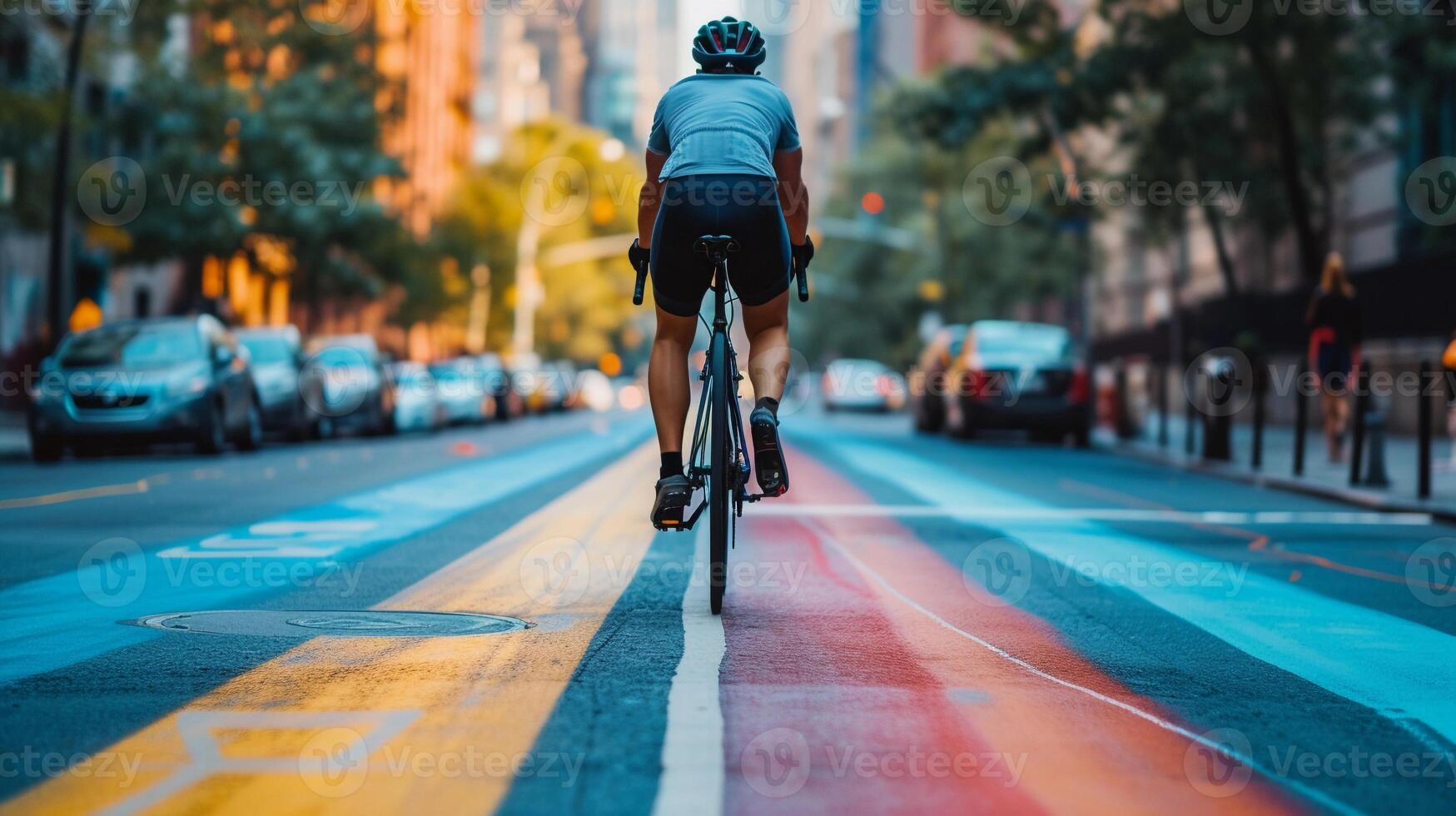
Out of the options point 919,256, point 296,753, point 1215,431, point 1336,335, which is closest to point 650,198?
point 296,753

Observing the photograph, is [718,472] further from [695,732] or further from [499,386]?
[499,386]

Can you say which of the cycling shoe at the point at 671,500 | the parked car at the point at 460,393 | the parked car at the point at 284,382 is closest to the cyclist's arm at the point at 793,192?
the cycling shoe at the point at 671,500

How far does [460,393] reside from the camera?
37344 millimetres

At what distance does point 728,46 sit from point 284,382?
1918cm

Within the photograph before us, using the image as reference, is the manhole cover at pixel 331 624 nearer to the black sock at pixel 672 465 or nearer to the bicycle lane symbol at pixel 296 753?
the black sock at pixel 672 465

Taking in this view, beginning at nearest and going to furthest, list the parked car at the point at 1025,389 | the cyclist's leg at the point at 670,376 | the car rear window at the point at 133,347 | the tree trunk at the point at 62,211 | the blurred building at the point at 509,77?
the cyclist's leg at the point at 670,376 → the car rear window at the point at 133,347 → the parked car at the point at 1025,389 → the tree trunk at the point at 62,211 → the blurred building at the point at 509,77

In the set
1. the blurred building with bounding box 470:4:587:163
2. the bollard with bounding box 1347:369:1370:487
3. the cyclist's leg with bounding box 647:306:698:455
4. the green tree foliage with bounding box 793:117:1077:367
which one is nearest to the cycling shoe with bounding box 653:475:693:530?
the cyclist's leg with bounding box 647:306:698:455

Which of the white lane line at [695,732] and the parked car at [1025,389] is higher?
the parked car at [1025,389]

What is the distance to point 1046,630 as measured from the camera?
657 cm

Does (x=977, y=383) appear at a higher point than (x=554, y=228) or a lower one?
lower

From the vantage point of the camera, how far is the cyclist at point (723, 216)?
657cm

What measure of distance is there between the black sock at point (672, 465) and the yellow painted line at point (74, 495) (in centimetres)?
684

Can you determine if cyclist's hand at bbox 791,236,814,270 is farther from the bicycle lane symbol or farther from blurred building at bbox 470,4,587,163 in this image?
blurred building at bbox 470,4,587,163

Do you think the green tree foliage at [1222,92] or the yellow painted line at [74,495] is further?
the green tree foliage at [1222,92]
